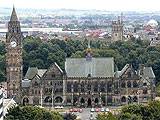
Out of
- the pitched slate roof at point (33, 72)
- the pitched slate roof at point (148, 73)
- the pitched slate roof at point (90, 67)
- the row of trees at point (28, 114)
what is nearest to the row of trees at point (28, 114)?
the row of trees at point (28, 114)

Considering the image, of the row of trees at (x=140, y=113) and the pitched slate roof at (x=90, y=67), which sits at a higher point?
the pitched slate roof at (x=90, y=67)

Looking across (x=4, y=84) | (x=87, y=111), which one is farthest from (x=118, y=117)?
(x=4, y=84)

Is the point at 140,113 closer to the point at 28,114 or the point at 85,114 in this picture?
the point at 28,114

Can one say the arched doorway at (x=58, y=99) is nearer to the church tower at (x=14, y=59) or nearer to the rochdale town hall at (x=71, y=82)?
the rochdale town hall at (x=71, y=82)

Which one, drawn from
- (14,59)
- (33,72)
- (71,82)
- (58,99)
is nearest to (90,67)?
(71,82)

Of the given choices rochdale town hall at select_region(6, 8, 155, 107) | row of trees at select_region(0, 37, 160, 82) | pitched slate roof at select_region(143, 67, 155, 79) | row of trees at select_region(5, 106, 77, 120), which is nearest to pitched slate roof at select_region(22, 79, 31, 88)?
rochdale town hall at select_region(6, 8, 155, 107)

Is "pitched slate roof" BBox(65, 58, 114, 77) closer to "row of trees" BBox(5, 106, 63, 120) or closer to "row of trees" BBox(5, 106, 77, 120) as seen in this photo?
"row of trees" BBox(5, 106, 77, 120)

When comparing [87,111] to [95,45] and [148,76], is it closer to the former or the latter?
[148,76]
